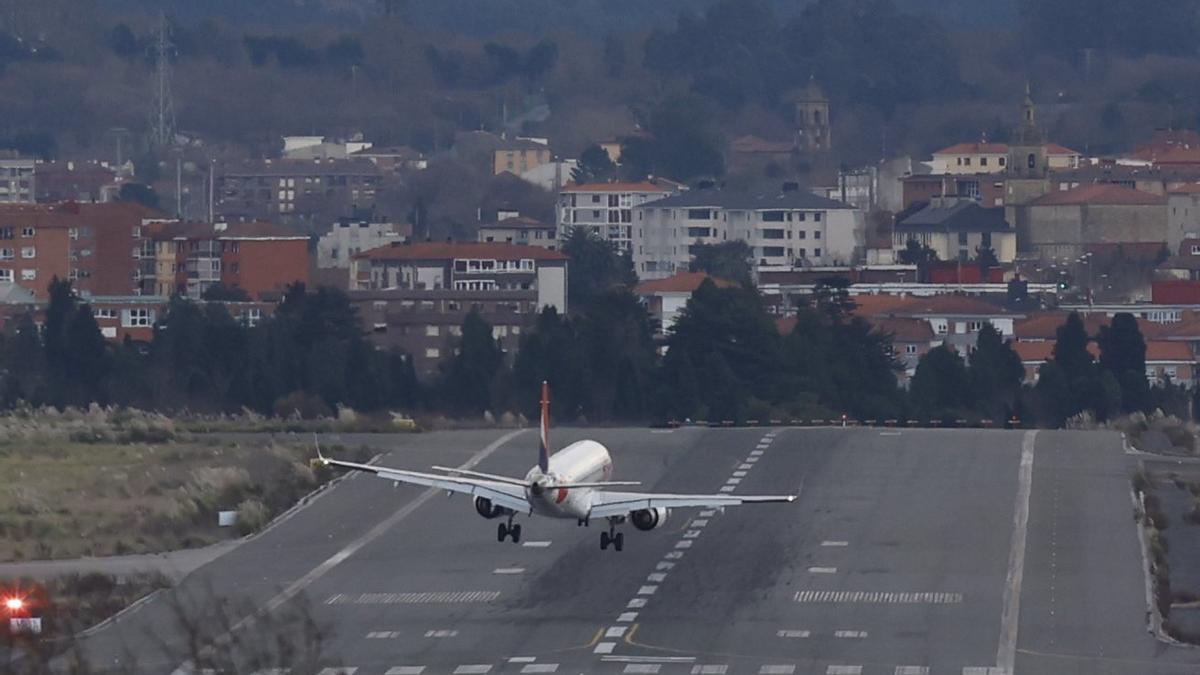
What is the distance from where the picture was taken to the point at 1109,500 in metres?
72.6

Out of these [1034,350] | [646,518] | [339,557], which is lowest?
[1034,350]

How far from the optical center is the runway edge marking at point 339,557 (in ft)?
186

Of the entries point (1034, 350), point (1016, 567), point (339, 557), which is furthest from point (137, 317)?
point (1016, 567)

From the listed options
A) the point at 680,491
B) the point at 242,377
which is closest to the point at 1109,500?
the point at 680,491

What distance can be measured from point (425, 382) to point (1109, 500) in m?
75.8

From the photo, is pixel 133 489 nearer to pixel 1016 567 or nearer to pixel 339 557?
pixel 339 557

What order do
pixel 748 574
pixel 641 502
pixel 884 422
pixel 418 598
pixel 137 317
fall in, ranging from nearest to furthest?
pixel 418 598, pixel 641 502, pixel 748 574, pixel 884 422, pixel 137 317

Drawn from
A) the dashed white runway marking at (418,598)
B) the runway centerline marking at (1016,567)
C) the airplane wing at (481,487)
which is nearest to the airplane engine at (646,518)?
the airplane wing at (481,487)

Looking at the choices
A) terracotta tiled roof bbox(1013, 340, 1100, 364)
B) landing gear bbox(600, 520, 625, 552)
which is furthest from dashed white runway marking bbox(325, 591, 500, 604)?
terracotta tiled roof bbox(1013, 340, 1100, 364)

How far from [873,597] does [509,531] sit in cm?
857

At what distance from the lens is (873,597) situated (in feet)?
199

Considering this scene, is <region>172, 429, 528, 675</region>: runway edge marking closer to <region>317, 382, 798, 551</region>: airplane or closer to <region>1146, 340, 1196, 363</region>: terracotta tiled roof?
<region>317, 382, 798, 551</region>: airplane

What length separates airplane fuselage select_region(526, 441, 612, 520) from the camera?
60969mm

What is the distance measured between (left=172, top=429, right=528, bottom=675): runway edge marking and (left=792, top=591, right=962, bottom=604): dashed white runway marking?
8561 mm
